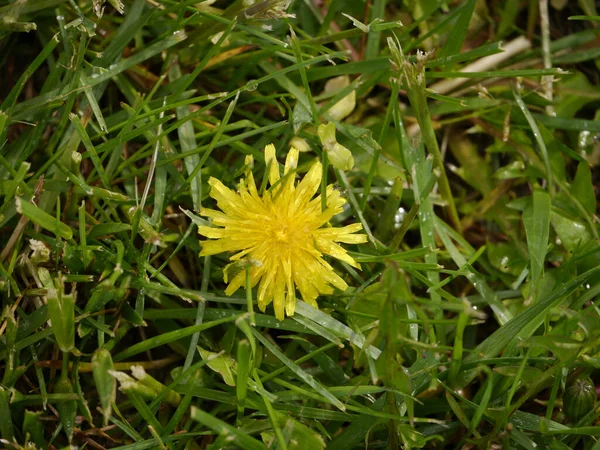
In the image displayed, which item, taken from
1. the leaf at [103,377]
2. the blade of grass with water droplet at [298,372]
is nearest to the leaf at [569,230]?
the blade of grass with water droplet at [298,372]

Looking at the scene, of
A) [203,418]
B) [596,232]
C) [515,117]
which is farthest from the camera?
[515,117]

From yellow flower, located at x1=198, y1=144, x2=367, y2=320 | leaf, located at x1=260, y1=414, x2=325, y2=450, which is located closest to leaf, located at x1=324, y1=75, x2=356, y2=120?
yellow flower, located at x1=198, y1=144, x2=367, y2=320

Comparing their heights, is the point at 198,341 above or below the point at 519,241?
above

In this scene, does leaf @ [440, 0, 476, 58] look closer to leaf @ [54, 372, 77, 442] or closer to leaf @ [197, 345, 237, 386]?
leaf @ [197, 345, 237, 386]

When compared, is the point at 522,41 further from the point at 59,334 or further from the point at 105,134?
the point at 59,334

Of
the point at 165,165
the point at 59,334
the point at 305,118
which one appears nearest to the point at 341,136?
the point at 305,118

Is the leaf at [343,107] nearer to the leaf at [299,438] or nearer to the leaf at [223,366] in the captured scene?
the leaf at [223,366]

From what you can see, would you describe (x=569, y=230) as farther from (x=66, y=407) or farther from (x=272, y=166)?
(x=66, y=407)

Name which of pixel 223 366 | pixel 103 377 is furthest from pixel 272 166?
pixel 103 377
